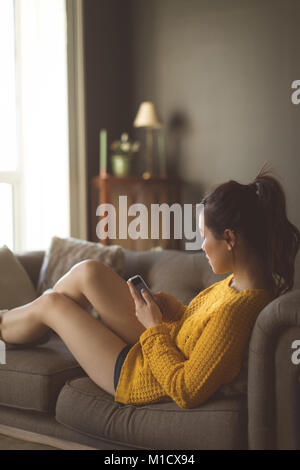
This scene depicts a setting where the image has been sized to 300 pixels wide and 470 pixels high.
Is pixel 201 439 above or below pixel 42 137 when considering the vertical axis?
below

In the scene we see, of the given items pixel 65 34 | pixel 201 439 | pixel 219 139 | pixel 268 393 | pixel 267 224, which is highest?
pixel 65 34

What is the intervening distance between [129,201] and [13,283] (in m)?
1.71

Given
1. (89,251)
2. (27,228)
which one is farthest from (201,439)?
(27,228)

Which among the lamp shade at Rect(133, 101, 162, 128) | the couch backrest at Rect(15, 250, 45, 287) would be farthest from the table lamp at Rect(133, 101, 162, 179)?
the couch backrest at Rect(15, 250, 45, 287)

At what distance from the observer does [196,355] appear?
159 cm

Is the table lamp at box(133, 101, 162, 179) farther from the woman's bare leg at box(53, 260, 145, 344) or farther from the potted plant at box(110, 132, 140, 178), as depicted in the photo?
the woman's bare leg at box(53, 260, 145, 344)

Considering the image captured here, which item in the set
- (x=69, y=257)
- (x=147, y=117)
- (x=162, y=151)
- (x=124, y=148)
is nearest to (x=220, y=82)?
(x=147, y=117)

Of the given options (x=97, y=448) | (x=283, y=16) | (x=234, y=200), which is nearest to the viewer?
(x=234, y=200)

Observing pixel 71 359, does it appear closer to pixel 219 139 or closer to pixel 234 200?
pixel 234 200

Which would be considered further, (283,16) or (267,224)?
Result: (283,16)

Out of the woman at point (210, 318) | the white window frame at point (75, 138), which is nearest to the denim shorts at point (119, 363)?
the woman at point (210, 318)

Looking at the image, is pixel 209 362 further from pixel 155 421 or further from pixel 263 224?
pixel 263 224

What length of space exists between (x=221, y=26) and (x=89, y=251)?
220 cm

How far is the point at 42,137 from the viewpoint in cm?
384
